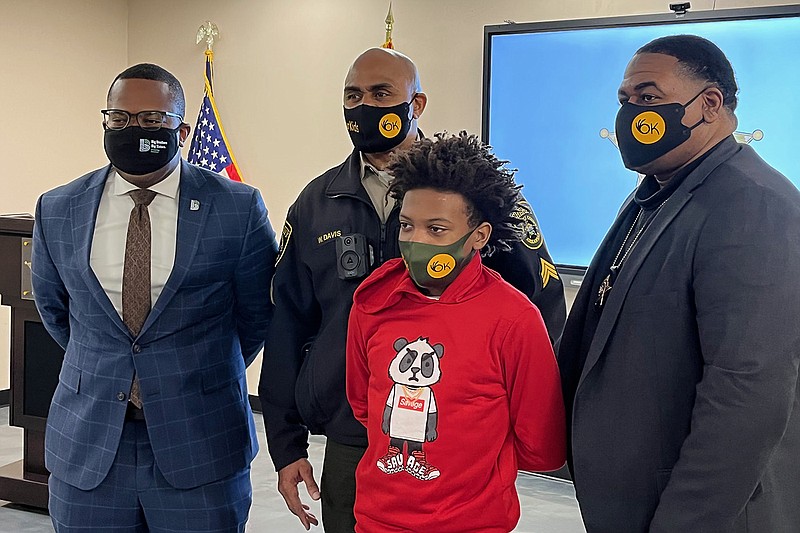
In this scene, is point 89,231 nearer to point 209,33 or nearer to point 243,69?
point 243,69

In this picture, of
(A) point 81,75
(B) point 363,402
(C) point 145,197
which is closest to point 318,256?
(B) point 363,402

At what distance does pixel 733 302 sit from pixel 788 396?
0.16 meters

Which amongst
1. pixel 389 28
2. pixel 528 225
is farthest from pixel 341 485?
pixel 389 28

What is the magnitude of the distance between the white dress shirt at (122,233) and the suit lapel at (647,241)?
1.05m

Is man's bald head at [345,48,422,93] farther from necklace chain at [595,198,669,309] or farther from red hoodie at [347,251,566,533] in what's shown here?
necklace chain at [595,198,669,309]

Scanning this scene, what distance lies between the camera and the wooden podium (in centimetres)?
361

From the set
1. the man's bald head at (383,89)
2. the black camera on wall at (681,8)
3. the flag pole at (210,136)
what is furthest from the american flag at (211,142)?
the man's bald head at (383,89)

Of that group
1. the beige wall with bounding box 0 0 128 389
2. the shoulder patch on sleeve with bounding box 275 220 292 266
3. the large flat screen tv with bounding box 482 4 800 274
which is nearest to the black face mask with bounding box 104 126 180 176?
the shoulder patch on sleeve with bounding box 275 220 292 266

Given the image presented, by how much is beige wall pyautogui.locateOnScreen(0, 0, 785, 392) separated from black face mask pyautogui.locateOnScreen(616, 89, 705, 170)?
3.16 metres

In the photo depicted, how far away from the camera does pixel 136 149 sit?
2078mm

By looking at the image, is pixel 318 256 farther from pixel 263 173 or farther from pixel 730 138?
pixel 263 173

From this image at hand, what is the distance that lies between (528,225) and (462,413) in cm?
47

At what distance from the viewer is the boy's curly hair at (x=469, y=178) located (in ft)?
5.57

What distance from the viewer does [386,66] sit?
77.0 inches
